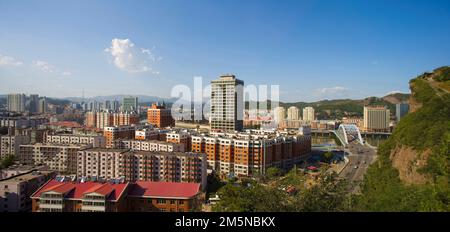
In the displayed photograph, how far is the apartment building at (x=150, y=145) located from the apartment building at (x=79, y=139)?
0.48 meters

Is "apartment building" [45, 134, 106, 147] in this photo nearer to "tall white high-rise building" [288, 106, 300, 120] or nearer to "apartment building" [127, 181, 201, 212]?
"apartment building" [127, 181, 201, 212]

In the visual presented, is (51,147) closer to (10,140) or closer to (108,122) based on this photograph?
(10,140)

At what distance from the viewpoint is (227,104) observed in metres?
10.4

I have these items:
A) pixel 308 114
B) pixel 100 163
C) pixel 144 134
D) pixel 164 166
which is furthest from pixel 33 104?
pixel 308 114

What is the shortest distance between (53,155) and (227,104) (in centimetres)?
544

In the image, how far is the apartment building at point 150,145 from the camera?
6.99m

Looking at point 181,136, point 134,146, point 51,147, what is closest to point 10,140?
point 51,147

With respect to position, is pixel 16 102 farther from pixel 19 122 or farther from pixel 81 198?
pixel 81 198

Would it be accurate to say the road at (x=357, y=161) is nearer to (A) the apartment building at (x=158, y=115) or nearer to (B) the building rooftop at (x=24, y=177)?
(B) the building rooftop at (x=24, y=177)

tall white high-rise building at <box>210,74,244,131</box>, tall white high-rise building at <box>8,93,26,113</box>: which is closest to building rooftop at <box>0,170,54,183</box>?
tall white high-rise building at <box>210,74,244,131</box>

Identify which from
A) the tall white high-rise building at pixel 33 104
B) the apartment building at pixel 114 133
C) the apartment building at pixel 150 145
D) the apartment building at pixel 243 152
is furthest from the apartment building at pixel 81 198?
the tall white high-rise building at pixel 33 104
